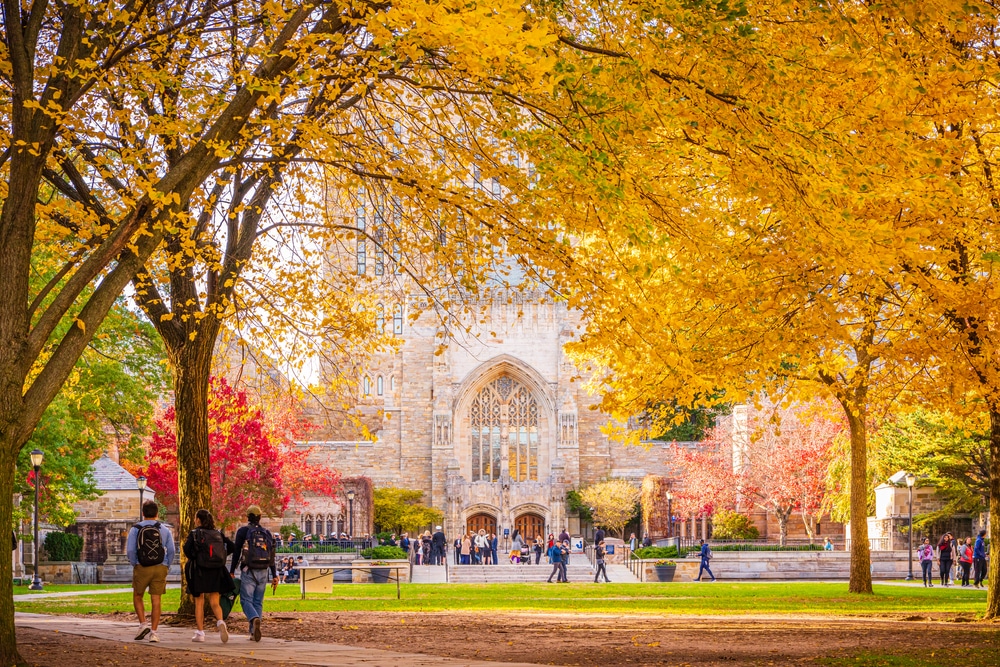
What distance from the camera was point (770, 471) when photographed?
146 feet

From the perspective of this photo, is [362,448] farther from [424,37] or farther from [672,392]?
[424,37]

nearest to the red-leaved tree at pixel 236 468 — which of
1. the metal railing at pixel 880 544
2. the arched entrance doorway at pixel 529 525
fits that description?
the arched entrance doorway at pixel 529 525

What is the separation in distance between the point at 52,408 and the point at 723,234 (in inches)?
631

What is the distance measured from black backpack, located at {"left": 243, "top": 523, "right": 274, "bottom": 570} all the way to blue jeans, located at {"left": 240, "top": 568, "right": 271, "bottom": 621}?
9 cm

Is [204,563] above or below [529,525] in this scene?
above

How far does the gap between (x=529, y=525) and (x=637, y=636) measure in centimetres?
4073

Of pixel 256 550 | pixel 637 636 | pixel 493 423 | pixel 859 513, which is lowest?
pixel 637 636

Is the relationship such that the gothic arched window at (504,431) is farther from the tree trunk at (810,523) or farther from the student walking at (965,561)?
the student walking at (965,561)

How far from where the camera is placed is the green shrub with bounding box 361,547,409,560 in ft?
128

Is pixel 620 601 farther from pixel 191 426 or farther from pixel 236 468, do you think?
pixel 236 468

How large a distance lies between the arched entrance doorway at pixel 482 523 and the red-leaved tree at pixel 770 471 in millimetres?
9203

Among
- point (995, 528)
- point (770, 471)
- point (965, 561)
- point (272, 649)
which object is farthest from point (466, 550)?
point (272, 649)

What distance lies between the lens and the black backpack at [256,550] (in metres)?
11.5

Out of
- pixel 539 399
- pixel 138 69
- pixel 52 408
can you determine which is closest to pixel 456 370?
pixel 539 399
